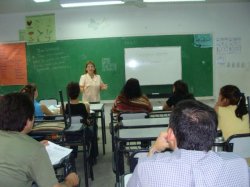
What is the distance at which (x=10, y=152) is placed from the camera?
1.62 meters

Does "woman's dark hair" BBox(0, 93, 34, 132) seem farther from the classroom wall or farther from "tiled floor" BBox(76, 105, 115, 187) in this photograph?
the classroom wall

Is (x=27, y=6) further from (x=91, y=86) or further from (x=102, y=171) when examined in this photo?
(x=102, y=171)

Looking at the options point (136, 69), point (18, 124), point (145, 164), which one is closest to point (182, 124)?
point (145, 164)

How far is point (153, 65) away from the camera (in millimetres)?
6582

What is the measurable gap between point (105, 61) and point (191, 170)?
5.61 meters

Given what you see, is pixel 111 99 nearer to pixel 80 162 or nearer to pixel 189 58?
pixel 189 58

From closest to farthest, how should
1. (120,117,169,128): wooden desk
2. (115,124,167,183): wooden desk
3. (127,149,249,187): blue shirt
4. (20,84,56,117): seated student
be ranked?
(127,149,249,187): blue shirt, (115,124,167,183): wooden desk, (120,117,169,128): wooden desk, (20,84,56,117): seated student

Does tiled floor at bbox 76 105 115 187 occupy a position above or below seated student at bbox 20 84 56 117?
below

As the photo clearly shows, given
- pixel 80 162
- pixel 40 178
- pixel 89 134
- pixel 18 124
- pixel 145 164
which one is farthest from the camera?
pixel 80 162

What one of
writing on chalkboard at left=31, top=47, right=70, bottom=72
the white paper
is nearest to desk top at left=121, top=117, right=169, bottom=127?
the white paper

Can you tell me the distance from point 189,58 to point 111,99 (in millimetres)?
1815

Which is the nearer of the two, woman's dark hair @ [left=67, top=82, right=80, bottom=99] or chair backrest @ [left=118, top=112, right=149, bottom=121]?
chair backrest @ [left=118, top=112, right=149, bottom=121]

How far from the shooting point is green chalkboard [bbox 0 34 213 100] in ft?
21.4

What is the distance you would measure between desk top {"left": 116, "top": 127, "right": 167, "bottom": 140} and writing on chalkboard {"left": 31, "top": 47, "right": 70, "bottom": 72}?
13.2 ft
